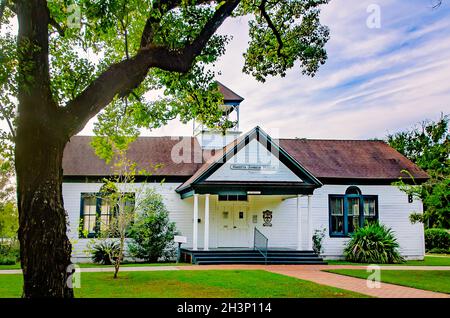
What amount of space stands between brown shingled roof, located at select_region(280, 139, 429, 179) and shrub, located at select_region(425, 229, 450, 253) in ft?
28.6

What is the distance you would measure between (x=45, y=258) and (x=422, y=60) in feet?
49.3

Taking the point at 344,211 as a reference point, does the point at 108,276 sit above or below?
below

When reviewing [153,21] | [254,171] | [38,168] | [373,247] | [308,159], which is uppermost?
[153,21]

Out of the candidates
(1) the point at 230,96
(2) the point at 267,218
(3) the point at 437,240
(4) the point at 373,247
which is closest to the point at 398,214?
(4) the point at 373,247

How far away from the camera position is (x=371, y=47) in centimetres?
1566

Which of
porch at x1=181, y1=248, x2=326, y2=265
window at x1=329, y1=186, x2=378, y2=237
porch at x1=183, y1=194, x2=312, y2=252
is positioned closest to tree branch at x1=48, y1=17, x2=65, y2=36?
porch at x1=181, y1=248, x2=326, y2=265

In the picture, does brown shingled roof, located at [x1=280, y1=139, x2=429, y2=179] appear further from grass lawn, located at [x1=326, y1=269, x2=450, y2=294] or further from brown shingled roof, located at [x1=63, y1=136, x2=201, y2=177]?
grass lawn, located at [x1=326, y1=269, x2=450, y2=294]

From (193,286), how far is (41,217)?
5.92 m

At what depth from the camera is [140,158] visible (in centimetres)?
2455

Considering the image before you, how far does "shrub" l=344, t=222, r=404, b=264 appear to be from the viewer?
2222 centimetres

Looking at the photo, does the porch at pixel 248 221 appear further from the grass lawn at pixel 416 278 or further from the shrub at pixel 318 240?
the grass lawn at pixel 416 278

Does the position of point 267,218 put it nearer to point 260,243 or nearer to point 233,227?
point 233,227
